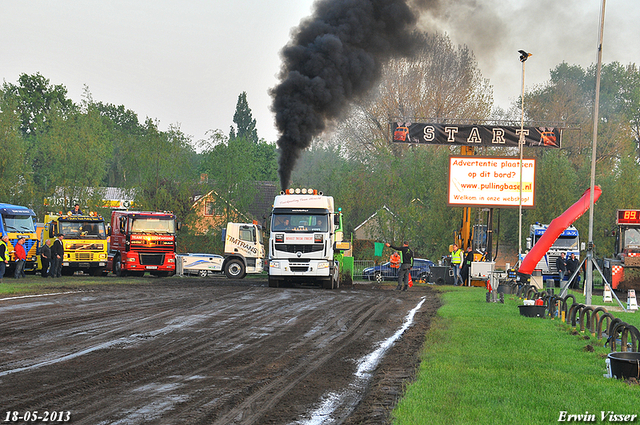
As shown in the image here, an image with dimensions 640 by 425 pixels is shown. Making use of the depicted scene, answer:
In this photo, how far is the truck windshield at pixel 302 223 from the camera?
26641 mm

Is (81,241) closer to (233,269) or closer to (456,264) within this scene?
(233,269)

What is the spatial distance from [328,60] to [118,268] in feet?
47.3

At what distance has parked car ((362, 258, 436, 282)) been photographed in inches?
1516

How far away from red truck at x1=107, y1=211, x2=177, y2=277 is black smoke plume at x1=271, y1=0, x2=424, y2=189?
6290 mm

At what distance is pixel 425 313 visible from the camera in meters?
18.6

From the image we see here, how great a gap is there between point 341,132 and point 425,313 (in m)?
43.0

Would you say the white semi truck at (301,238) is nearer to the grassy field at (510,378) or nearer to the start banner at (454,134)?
the grassy field at (510,378)

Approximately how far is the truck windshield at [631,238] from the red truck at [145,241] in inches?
823

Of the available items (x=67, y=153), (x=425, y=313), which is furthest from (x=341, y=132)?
(x=425, y=313)

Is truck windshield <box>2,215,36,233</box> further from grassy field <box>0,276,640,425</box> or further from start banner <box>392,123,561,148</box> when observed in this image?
grassy field <box>0,276,640,425</box>

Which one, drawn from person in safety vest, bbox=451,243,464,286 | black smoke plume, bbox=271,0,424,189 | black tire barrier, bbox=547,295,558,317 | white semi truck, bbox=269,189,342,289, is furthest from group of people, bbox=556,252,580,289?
black tire barrier, bbox=547,295,558,317

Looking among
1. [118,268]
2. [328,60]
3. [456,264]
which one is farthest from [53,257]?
[456,264]

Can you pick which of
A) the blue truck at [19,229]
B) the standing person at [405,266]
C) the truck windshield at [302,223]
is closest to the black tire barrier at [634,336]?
the truck windshield at [302,223]

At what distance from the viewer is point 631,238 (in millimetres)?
32500
